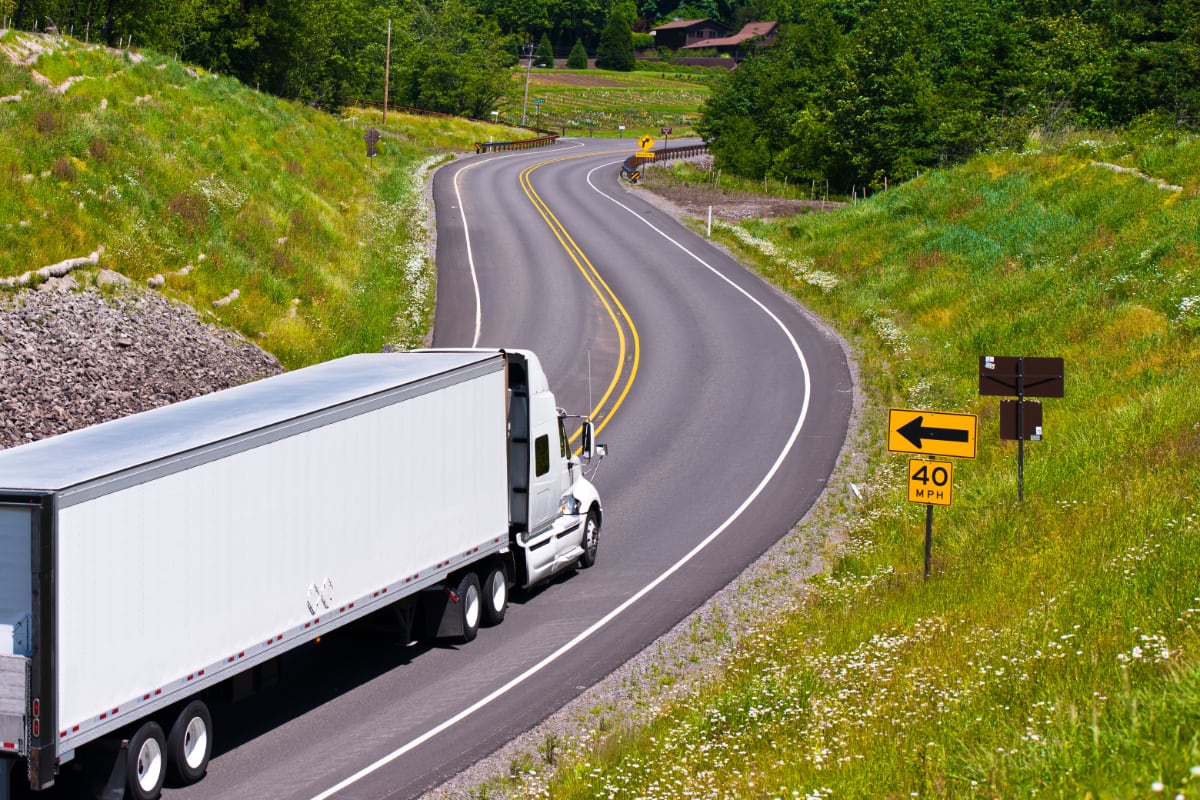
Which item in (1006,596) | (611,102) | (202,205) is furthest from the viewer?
(611,102)

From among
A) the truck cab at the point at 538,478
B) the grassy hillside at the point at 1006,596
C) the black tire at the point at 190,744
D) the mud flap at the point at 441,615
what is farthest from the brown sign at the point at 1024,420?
the black tire at the point at 190,744

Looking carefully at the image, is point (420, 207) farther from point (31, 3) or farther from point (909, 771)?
point (909, 771)

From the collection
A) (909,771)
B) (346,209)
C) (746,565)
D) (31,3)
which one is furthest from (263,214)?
(909,771)

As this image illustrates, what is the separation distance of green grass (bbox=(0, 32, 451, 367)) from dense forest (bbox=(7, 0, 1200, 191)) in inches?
554

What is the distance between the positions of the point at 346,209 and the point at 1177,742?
48392 millimetres

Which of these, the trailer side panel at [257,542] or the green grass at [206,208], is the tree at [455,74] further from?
the trailer side panel at [257,542]

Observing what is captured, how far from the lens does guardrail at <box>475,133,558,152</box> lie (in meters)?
95.4

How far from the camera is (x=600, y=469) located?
29359mm

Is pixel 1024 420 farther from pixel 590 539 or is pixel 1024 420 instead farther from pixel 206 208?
pixel 206 208

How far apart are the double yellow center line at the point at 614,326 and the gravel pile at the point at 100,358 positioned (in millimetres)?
8716

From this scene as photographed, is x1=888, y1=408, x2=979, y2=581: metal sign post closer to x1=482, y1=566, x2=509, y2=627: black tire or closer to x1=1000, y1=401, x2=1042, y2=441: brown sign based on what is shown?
x1=1000, y1=401, x2=1042, y2=441: brown sign

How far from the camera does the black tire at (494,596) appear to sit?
19.3 meters

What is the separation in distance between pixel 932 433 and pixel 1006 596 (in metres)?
3.24

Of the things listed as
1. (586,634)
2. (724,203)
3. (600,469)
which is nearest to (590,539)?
(586,634)
